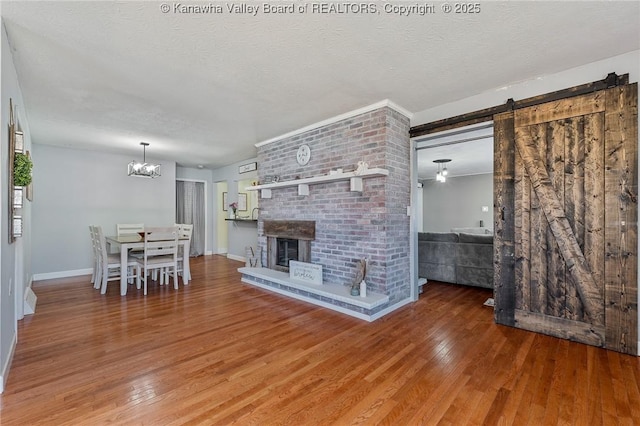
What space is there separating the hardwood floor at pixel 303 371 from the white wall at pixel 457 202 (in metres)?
5.88

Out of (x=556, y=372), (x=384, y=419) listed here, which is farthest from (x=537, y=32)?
(x=384, y=419)

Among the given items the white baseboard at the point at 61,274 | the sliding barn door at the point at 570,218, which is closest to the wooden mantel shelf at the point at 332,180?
the sliding barn door at the point at 570,218

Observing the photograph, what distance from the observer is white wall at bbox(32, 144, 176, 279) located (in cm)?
511

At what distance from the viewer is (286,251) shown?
4.66m

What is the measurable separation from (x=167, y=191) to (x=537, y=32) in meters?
6.82

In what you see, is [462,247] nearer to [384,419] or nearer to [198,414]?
[384,419]

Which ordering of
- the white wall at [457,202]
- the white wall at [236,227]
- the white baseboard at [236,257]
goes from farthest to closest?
the white wall at [457,202] < the white baseboard at [236,257] < the white wall at [236,227]

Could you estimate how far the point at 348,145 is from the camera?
3.68 meters

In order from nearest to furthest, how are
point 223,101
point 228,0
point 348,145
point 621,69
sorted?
point 228,0
point 621,69
point 223,101
point 348,145

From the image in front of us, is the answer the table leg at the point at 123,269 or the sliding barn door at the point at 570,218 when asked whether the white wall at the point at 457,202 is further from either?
the table leg at the point at 123,269

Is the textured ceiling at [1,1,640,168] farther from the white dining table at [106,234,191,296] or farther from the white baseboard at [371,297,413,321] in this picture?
the white baseboard at [371,297,413,321]

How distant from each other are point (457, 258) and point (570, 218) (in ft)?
6.60

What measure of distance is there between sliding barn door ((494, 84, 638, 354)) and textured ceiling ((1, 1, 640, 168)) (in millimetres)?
472

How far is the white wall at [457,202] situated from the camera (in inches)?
329
